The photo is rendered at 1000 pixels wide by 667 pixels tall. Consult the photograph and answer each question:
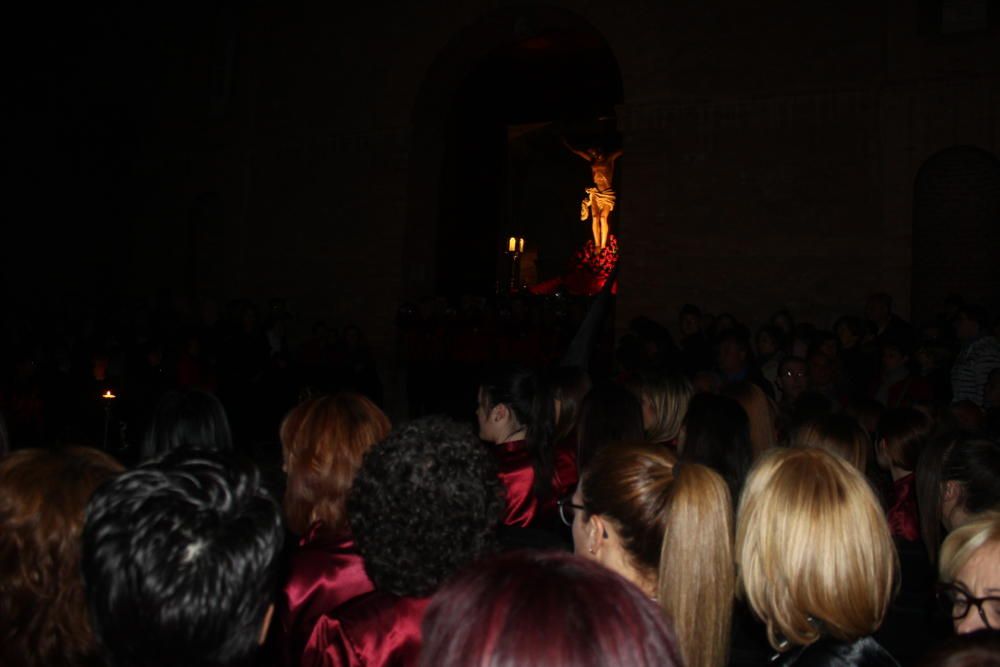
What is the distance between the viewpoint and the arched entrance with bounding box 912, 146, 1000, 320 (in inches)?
429

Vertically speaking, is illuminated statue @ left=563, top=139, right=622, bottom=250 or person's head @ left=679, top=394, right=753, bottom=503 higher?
illuminated statue @ left=563, top=139, right=622, bottom=250

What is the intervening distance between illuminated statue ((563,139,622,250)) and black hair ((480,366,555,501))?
1434 cm

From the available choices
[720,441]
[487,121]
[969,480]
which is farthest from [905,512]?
[487,121]

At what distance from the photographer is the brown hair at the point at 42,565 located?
171 centimetres

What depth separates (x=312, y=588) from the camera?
7.95 feet

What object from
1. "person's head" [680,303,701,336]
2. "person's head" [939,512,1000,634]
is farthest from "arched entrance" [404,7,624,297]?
"person's head" [939,512,1000,634]

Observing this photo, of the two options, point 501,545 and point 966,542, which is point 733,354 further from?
point 966,542

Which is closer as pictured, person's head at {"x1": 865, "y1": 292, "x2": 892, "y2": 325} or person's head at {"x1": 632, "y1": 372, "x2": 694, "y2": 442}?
person's head at {"x1": 632, "y1": 372, "x2": 694, "y2": 442}

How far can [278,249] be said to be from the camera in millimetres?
15523

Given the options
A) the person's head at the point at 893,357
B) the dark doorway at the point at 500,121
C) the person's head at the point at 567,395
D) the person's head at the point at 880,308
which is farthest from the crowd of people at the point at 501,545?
the dark doorway at the point at 500,121

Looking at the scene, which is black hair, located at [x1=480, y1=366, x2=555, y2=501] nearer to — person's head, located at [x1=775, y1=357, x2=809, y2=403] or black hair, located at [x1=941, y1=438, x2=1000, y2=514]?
black hair, located at [x1=941, y1=438, x2=1000, y2=514]

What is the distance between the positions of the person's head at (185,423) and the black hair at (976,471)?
2.87 metres

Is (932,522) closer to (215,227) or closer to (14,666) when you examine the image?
(14,666)

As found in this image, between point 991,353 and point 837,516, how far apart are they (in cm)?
575
